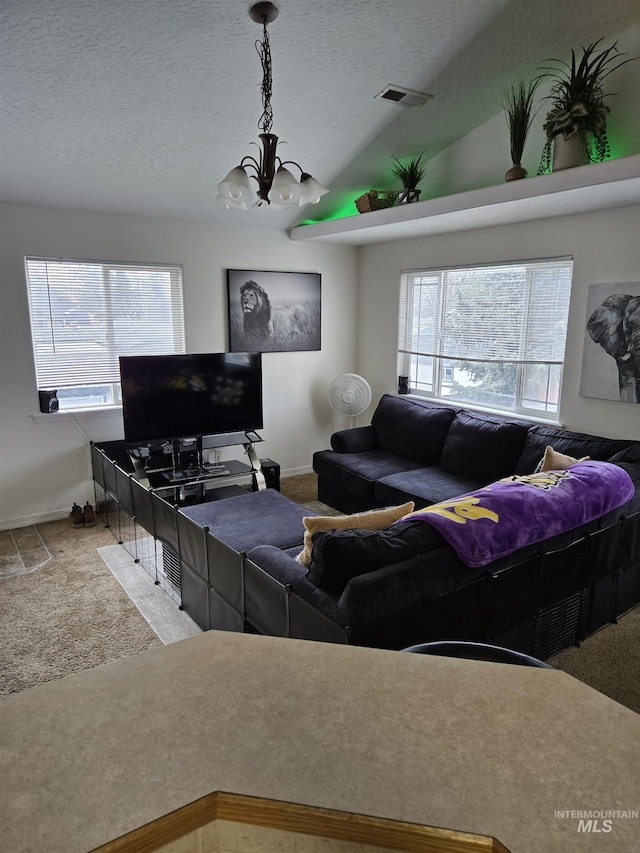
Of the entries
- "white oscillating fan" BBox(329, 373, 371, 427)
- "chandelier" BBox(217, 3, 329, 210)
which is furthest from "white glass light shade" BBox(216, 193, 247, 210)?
"white oscillating fan" BBox(329, 373, 371, 427)

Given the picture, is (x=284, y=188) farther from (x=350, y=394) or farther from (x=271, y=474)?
(x=350, y=394)

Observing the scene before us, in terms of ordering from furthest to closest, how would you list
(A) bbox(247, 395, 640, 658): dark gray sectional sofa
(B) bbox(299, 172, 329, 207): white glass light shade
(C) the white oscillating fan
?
(C) the white oscillating fan, (B) bbox(299, 172, 329, 207): white glass light shade, (A) bbox(247, 395, 640, 658): dark gray sectional sofa

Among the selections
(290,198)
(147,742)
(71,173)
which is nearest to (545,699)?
(147,742)

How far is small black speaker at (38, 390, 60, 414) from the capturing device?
441cm

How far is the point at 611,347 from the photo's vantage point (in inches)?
152

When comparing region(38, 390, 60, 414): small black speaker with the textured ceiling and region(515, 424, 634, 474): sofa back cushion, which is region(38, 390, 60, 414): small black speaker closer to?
the textured ceiling

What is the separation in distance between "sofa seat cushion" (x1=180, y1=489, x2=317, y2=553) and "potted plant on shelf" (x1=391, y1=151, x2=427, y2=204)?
8.34ft

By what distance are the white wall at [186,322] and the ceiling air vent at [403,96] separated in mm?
1821

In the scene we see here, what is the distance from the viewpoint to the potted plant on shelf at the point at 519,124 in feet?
11.9

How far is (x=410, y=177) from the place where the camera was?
14.8ft

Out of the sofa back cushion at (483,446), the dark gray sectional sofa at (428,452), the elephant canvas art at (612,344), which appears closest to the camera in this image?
the elephant canvas art at (612,344)

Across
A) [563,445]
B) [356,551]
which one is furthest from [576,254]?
[356,551]

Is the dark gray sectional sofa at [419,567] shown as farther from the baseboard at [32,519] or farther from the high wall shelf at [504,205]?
the high wall shelf at [504,205]

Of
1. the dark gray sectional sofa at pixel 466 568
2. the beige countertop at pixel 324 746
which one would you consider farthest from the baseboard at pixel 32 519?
the beige countertop at pixel 324 746
